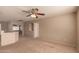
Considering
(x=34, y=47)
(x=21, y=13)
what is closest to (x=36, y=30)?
(x=34, y=47)

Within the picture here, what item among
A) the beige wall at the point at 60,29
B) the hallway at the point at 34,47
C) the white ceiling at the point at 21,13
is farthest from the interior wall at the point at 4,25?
the beige wall at the point at 60,29

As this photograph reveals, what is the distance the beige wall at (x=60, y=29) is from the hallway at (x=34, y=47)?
0.09m

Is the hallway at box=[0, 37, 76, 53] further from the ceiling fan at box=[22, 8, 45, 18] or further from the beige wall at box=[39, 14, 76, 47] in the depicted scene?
the ceiling fan at box=[22, 8, 45, 18]

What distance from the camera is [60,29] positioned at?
80.0 inches

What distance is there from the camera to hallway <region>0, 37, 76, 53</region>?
1.98m

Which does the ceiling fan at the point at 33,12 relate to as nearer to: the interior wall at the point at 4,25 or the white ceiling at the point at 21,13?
the white ceiling at the point at 21,13

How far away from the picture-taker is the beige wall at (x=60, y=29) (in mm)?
1971

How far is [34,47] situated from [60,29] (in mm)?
645

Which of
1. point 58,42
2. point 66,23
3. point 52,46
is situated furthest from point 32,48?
point 66,23

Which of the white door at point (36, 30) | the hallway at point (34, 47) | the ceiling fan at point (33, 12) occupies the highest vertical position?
the ceiling fan at point (33, 12)

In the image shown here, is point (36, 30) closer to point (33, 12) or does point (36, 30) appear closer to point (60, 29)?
point (33, 12)

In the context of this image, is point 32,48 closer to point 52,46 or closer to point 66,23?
point 52,46

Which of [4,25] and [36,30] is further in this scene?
[36,30]
